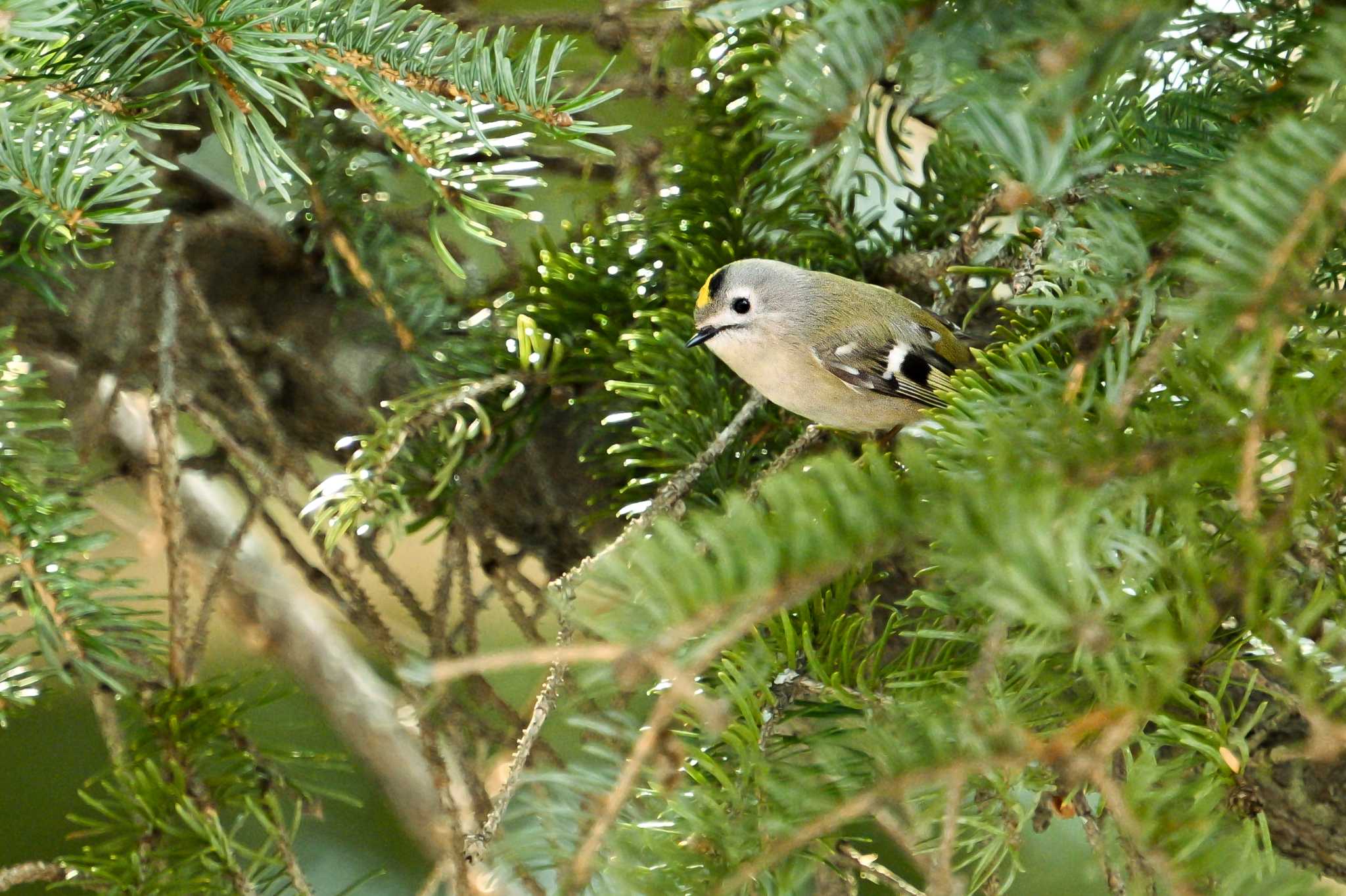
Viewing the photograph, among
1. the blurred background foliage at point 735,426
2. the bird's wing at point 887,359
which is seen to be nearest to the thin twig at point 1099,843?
the blurred background foliage at point 735,426

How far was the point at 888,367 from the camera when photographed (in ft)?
4.06

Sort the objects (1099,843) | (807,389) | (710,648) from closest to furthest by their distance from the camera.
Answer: (710,648), (1099,843), (807,389)

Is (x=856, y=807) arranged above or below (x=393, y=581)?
below

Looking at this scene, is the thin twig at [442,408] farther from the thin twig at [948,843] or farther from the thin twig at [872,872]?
the thin twig at [948,843]

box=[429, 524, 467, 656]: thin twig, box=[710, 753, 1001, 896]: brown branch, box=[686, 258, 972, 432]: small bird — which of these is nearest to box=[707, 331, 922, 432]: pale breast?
box=[686, 258, 972, 432]: small bird

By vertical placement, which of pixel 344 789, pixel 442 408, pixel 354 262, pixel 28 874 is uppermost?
pixel 354 262

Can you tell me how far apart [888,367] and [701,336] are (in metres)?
0.36

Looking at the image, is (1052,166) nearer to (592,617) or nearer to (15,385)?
(592,617)

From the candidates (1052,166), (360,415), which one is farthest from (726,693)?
(360,415)

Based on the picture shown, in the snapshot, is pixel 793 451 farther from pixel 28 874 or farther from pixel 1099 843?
pixel 28 874

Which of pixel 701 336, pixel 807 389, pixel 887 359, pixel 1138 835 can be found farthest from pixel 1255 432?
pixel 887 359

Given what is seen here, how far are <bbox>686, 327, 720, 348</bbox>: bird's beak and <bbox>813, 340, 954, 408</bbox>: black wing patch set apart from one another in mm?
209

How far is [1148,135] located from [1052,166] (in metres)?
0.15

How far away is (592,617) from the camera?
393 millimetres
